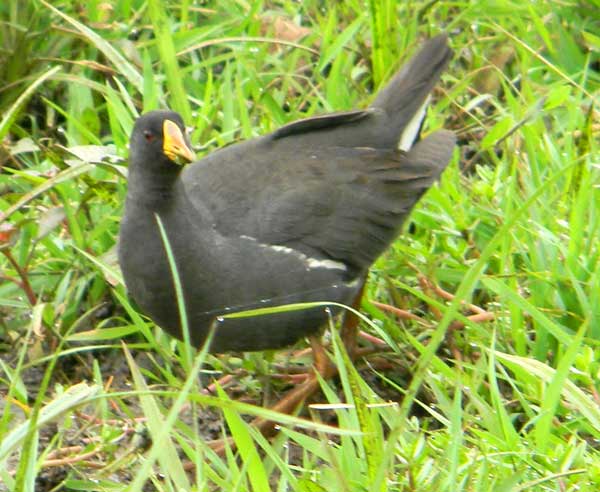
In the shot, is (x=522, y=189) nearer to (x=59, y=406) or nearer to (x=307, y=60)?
(x=307, y=60)

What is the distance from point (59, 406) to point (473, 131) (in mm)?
2781

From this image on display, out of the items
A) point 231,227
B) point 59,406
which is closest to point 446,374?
point 231,227

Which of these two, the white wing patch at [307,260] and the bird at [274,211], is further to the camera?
the white wing patch at [307,260]

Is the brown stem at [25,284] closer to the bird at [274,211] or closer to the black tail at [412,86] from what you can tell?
the bird at [274,211]

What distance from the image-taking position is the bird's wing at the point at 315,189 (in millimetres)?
3646

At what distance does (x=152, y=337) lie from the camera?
11.9 ft

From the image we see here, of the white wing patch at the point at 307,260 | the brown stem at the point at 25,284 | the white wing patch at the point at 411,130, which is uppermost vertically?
the white wing patch at the point at 411,130

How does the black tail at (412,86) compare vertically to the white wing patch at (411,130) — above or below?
above

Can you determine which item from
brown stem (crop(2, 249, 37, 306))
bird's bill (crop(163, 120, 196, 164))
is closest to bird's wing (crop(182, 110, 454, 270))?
bird's bill (crop(163, 120, 196, 164))

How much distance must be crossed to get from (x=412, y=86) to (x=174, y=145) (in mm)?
1008

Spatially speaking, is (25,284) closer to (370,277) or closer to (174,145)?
(174,145)

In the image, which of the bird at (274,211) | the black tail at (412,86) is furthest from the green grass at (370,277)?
the black tail at (412,86)

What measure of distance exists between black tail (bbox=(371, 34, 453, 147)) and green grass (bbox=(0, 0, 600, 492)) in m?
0.30

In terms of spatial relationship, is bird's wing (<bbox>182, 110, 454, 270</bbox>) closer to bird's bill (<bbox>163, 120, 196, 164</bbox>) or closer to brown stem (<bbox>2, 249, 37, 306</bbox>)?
bird's bill (<bbox>163, 120, 196, 164</bbox>)
